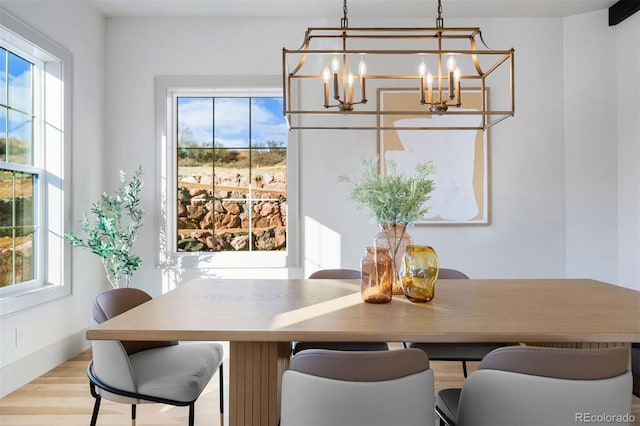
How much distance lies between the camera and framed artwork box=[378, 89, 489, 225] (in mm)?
3811

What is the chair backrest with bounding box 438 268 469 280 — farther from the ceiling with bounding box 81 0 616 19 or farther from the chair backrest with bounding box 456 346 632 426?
the ceiling with bounding box 81 0 616 19

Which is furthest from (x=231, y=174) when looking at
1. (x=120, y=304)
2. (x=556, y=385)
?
(x=556, y=385)

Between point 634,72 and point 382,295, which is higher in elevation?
point 634,72

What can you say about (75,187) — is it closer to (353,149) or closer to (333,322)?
(353,149)

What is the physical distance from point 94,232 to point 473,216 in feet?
10.4


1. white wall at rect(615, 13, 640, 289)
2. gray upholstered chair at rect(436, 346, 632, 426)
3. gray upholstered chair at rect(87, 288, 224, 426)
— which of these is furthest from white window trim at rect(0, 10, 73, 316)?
white wall at rect(615, 13, 640, 289)

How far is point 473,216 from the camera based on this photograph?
12.5ft

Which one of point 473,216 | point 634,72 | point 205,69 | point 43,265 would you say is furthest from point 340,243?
point 634,72

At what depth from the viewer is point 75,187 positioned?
11.0ft

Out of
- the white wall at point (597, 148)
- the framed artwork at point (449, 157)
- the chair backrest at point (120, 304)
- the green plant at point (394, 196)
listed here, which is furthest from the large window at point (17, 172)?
the white wall at point (597, 148)

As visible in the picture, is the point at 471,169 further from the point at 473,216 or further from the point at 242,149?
the point at 242,149

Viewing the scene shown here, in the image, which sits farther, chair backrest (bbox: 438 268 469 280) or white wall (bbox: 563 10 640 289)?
white wall (bbox: 563 10 640 289)

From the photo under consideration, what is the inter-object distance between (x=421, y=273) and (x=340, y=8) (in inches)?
111

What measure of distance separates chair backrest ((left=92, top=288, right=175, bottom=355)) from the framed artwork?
242 cm
